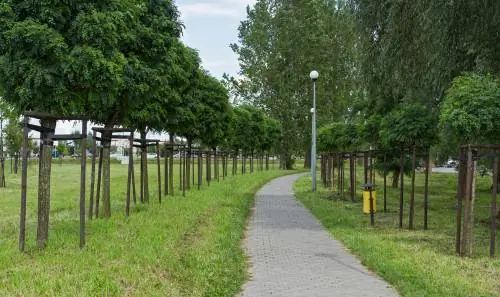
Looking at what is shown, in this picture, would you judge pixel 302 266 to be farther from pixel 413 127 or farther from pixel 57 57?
pixel 413 127

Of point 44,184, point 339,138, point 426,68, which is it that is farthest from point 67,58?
point 339,138

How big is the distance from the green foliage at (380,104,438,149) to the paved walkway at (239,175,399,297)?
12.3 ft

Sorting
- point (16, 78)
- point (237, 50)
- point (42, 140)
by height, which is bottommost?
point (42, 140)

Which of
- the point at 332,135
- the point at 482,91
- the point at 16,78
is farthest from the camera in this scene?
the point at 332,135

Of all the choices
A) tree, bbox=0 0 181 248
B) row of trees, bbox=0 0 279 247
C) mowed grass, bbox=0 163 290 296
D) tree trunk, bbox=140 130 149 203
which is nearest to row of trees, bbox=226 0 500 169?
mowed grass, bbox=0 163 290 296

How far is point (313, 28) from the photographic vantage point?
175 feet

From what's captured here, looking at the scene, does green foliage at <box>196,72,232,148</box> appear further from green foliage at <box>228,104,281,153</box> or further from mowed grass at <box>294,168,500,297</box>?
green foliage at <box>228,104,281,153</box>

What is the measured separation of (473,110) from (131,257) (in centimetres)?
693

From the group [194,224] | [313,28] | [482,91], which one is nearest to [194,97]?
[194,224]

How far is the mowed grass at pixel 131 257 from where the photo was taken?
639 cm

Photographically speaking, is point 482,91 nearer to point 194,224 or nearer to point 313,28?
point 194,224

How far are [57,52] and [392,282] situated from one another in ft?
17.5

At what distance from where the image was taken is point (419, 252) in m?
9.91

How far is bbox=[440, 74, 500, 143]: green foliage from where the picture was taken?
444 inches
